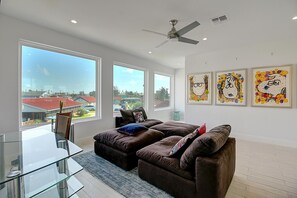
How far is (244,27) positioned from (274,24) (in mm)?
539

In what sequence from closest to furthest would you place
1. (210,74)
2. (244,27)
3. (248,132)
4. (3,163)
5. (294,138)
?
1. (3,163)
2. (244,27)
3. (294,138)
4. (248,132)
5. (210,74)

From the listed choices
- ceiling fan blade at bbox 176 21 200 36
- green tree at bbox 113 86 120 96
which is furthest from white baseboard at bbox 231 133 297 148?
green tree at bbox 113 86 120 96

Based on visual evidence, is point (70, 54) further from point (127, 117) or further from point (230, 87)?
point (230, 87)

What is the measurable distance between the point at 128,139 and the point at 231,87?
3.52 meters

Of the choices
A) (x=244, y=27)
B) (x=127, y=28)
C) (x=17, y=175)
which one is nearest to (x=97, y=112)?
(x=127, y=28)

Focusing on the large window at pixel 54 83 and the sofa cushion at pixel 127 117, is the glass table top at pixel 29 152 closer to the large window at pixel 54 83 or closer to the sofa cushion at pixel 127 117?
the large window at pixel 54 83

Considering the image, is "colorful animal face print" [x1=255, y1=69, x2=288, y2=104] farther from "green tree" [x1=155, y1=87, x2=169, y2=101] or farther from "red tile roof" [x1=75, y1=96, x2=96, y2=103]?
"red tile roof" [x1=75, y1=96, x2=96, y2=103]

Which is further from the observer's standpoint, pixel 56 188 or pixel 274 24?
pixel 274 24

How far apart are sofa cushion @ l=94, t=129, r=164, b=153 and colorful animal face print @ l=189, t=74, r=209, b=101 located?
8.38 feet

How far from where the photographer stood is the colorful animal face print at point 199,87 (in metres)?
4.82

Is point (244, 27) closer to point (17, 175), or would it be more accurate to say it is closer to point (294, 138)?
point (294, 138)

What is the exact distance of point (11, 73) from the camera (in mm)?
2725

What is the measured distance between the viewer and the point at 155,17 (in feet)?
8.66

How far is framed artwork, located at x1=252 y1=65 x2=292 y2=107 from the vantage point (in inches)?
141
